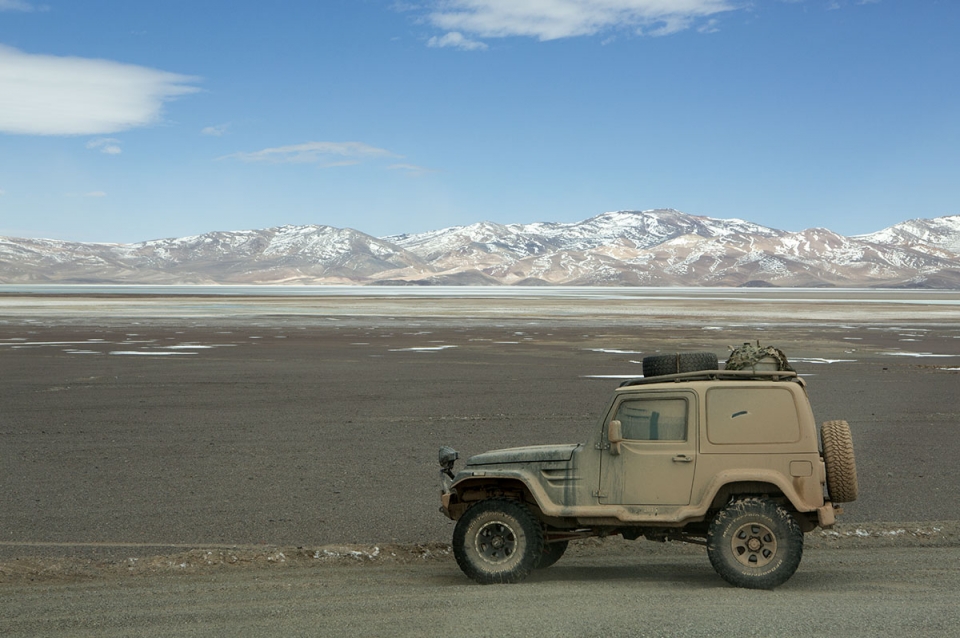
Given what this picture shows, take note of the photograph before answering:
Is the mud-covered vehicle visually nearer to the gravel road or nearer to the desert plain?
the gravel road

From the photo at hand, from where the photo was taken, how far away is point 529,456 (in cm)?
838

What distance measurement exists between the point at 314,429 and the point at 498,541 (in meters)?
9.52

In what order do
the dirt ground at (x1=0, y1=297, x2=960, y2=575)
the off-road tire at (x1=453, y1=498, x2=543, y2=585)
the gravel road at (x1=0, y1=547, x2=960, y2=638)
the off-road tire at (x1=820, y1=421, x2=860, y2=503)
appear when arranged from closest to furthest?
the gravel road at (x1=0, y1=547, x2=960, y2=638), the off-road tire at (x1=820, y1=421, x2=860, y2=503), the off-road tire at (x1=453, y1=498, x2=543, y2=585), the dirt ground at (x1=0, y1=297, x2=960, y2=575)

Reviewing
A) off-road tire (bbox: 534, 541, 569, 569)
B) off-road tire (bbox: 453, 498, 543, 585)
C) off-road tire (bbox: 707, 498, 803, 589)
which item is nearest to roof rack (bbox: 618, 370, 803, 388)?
off-road tire (bbox: 707, 498, 803, 589)

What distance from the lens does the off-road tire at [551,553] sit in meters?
9.00

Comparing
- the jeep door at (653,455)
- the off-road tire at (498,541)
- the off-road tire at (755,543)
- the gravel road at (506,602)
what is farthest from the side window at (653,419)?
the gravel road at (506,602)

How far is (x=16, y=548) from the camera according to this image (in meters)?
9.83

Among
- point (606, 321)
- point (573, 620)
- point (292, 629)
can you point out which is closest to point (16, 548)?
point (292, 629)

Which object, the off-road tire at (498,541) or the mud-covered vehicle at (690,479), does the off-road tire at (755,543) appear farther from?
the off-road tire at (498,541)

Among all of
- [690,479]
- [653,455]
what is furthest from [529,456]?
[690,479]

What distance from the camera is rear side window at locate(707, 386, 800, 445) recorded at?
26.2 feet

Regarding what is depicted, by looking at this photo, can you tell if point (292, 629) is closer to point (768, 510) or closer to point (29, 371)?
point (768, 510)

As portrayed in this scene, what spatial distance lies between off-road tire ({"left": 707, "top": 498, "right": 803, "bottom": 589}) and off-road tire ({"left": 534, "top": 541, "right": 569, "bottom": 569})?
1580mm

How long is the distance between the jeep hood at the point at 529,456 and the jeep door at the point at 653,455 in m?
0.34
